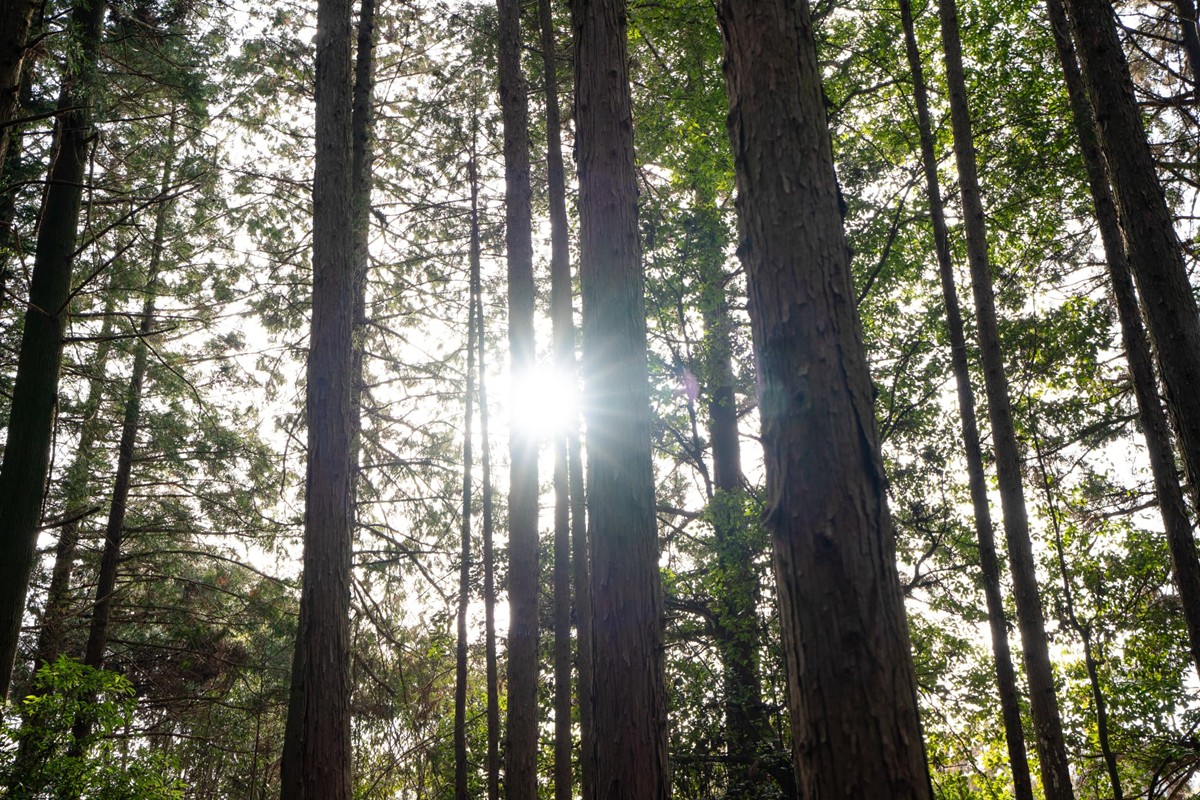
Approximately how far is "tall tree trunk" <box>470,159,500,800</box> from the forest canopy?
109mm

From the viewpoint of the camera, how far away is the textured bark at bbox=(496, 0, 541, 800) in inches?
339

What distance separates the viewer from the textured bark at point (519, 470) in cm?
860

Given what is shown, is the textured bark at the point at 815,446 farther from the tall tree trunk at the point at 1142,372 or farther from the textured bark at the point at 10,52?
the textured bark at the point at 10,52

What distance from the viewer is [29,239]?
10.7 meters

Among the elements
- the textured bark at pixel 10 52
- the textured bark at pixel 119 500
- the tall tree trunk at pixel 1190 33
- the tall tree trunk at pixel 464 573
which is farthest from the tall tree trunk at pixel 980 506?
the textured bark at pixel 119 500

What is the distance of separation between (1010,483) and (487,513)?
865 centimetres

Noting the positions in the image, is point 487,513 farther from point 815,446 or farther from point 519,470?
point 815,446

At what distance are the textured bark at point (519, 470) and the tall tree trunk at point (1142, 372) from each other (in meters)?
6.09

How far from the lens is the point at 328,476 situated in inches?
267

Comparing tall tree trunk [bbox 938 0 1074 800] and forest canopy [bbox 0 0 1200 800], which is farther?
tall tree trunk [bbox 938 0 1074 800]

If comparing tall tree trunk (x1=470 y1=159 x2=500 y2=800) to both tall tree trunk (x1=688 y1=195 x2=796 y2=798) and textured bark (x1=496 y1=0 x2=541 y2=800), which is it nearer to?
textured bark (x1=496 y1=0 x2=541 y2=800)

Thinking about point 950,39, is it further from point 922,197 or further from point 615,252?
point 615,252

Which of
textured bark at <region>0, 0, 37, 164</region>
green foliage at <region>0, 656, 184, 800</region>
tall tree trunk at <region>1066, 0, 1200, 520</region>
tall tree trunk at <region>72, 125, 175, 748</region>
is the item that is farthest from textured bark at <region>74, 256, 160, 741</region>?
tall tree trunk at <region>1066, 0, 1200, 520</region>

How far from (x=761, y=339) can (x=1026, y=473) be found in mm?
11758
